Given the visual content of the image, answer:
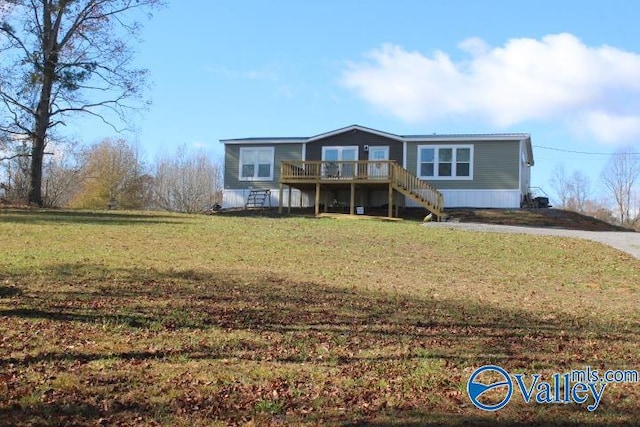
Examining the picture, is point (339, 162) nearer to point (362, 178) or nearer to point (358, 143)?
point (362, 178)

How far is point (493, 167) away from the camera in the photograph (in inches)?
1049

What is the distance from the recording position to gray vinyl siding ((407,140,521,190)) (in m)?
26.5

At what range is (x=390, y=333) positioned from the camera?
6332 millimetres

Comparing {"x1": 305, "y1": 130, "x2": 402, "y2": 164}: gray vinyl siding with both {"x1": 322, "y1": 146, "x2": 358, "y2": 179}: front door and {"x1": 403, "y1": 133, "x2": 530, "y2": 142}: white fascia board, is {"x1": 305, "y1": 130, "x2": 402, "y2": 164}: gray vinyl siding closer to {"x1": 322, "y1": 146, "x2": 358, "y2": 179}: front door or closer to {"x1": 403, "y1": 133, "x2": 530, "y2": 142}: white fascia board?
{"x1": 322, "y1": 146, "x2": 358, "y2": 179}: front door

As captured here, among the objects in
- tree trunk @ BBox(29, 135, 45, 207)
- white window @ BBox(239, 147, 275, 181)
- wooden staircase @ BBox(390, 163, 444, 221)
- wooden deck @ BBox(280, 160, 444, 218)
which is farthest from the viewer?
white window @ BBox(239, 147, 275, 181)

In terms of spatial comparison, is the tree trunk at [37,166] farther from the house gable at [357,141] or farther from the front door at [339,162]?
the front door at [339,162]

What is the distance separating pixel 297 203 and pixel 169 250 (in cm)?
1678

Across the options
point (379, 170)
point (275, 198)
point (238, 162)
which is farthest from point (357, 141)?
point (238, 162)

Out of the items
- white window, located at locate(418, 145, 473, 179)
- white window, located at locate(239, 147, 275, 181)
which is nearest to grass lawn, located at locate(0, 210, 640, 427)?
white window, located at locate(418, 145, 473, 179)

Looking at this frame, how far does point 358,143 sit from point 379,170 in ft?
10.9

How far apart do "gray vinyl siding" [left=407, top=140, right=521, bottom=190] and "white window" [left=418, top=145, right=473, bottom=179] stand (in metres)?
0.23

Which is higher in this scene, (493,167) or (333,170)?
(493,167)

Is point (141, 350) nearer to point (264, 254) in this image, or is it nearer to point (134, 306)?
point (134, 306)

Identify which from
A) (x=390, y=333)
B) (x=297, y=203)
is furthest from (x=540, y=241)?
(x=297, y=203)
